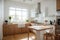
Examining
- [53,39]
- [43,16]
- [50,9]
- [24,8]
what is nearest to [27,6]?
[24,8]

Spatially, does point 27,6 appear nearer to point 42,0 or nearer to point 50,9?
point 42,0

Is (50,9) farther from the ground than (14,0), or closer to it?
closer to it

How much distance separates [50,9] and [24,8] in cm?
291

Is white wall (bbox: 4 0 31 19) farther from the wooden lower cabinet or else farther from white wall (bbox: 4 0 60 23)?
the wooden lower cabinet

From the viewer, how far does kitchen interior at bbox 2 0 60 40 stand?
4677 millimetres

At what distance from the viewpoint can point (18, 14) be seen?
751 centimetres

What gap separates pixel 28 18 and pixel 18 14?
0.97 meters

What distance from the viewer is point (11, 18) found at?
702 cm

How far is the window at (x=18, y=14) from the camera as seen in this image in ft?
23.5

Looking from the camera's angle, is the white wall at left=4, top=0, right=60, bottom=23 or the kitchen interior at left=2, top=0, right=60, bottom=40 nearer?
the kitchen interior at left=2, top=0, right=60, bottom=40

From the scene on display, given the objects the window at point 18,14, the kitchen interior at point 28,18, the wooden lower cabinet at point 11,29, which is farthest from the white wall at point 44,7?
the wooden lower cabinet at point 11,29

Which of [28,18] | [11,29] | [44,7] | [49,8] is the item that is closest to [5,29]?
[11,29]

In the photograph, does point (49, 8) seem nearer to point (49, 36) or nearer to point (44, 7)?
point (44, 7)

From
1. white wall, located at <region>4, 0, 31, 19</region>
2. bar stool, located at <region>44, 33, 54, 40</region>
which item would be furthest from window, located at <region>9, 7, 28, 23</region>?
bar stool, located at <region>44, 33, 54, 40</region>
